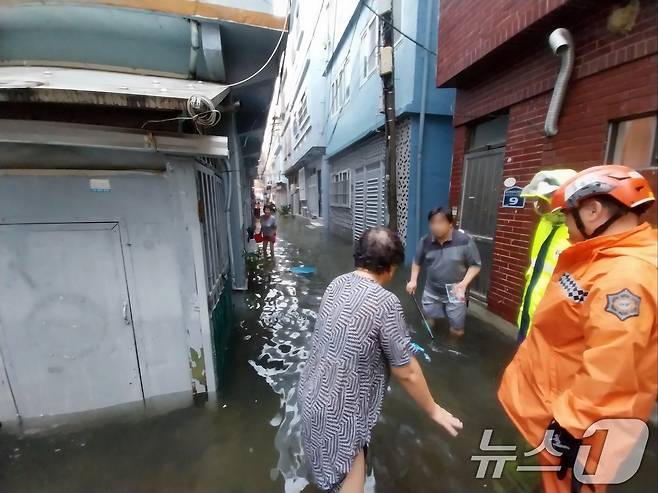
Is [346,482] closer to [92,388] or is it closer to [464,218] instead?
[92,388]

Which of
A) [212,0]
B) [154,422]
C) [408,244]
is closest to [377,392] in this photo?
[154,422]

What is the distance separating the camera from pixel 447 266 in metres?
3.21

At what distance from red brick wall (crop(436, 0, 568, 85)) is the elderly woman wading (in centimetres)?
229

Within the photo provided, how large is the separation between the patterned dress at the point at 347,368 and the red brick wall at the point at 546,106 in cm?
109

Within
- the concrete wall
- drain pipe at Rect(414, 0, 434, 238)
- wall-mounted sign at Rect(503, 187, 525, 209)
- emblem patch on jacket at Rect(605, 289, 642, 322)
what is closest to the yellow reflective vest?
emblem patch on jacket at Rect(605, 289, 642, 322)

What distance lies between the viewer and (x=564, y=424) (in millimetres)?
999

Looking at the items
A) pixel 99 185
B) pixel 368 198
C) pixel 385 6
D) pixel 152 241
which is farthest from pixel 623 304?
pixel 368 198

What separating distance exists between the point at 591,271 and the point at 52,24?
168 inches

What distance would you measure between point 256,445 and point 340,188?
1092 cm

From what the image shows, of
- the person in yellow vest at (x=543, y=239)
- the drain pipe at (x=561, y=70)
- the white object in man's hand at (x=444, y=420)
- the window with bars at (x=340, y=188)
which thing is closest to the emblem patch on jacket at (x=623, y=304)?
the person in yellow vest at (x=543, y=239)

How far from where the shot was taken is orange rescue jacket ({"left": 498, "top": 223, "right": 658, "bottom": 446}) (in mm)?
800

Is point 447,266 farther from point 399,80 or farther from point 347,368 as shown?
point 399,80

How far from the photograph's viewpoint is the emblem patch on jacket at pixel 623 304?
0.81 metres

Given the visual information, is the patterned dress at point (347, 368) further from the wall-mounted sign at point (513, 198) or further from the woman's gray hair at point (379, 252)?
the wall-mounted sign at point (513, 198)
